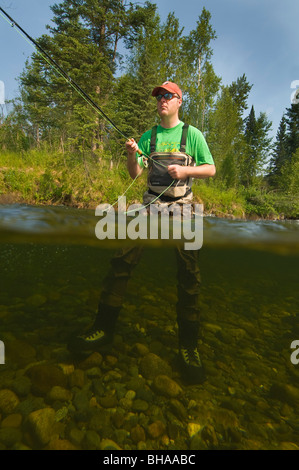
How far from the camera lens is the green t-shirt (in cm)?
282

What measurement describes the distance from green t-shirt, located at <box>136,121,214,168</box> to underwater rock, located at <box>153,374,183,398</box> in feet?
7.71

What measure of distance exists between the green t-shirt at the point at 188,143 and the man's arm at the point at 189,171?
0.12 meters

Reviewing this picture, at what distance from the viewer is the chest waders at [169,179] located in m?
2.84

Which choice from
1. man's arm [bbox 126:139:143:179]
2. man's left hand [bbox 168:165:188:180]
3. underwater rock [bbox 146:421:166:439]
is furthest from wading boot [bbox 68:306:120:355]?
man's arm [bbox 126:139:143:179]

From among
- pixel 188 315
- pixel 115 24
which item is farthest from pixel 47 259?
pixel 115 24

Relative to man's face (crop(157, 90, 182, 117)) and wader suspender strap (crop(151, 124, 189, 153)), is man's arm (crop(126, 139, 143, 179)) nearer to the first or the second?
wader suspender strap (crop(151, 124, 189, 153))

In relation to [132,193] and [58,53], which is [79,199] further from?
[58,53]

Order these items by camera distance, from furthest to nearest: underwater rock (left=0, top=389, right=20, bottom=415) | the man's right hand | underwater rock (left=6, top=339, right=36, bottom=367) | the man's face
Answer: the man's face < the man's right hand < underwater rock (left=6, top=339, right=36, bottom=367) < underwater rock (left=0, top=389, right=20, bottom=415)

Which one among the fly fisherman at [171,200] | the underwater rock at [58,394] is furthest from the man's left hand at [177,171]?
the underwater rock at [58,394]

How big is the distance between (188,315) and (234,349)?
3.27 ft

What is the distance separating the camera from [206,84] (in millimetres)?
19844

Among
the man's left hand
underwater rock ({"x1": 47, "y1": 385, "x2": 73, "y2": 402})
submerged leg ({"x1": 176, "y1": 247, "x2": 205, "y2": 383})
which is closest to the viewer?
underwater rock ({"x1": 47, "y1": 385, "x2": 73, "y2": 402})

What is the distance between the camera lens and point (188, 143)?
2865 mm

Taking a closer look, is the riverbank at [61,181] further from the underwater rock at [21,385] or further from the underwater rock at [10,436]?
the underwater rock at [10,436]
